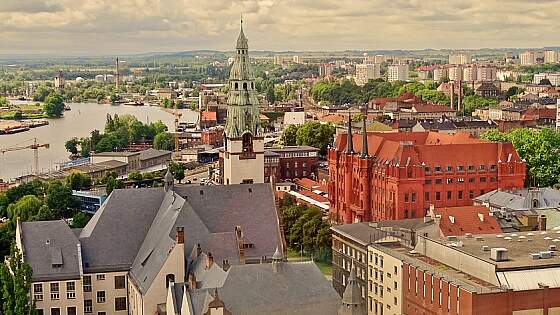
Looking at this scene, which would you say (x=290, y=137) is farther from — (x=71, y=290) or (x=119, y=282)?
(x=71, y=290)

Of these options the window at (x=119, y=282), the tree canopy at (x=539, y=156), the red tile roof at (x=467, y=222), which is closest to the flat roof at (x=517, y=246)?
the red tile roof at (x=467, y=222)

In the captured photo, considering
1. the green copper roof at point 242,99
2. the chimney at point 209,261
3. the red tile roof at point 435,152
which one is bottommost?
the chimney at point 209,261

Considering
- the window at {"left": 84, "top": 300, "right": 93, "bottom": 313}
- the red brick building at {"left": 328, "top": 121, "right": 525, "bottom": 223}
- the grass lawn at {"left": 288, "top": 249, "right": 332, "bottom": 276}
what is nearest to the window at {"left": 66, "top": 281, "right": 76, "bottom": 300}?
the window at {"left": 84, "top": 300, "right": 93, "bottom": 313}

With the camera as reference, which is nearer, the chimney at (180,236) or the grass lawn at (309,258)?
the chimney at (180,236)

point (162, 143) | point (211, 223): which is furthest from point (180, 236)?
point (162, 143)

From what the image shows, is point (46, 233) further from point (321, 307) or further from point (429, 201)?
point (429, 201)

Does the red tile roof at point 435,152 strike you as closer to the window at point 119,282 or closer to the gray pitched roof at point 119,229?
the gray pitched roof at point 119,229
